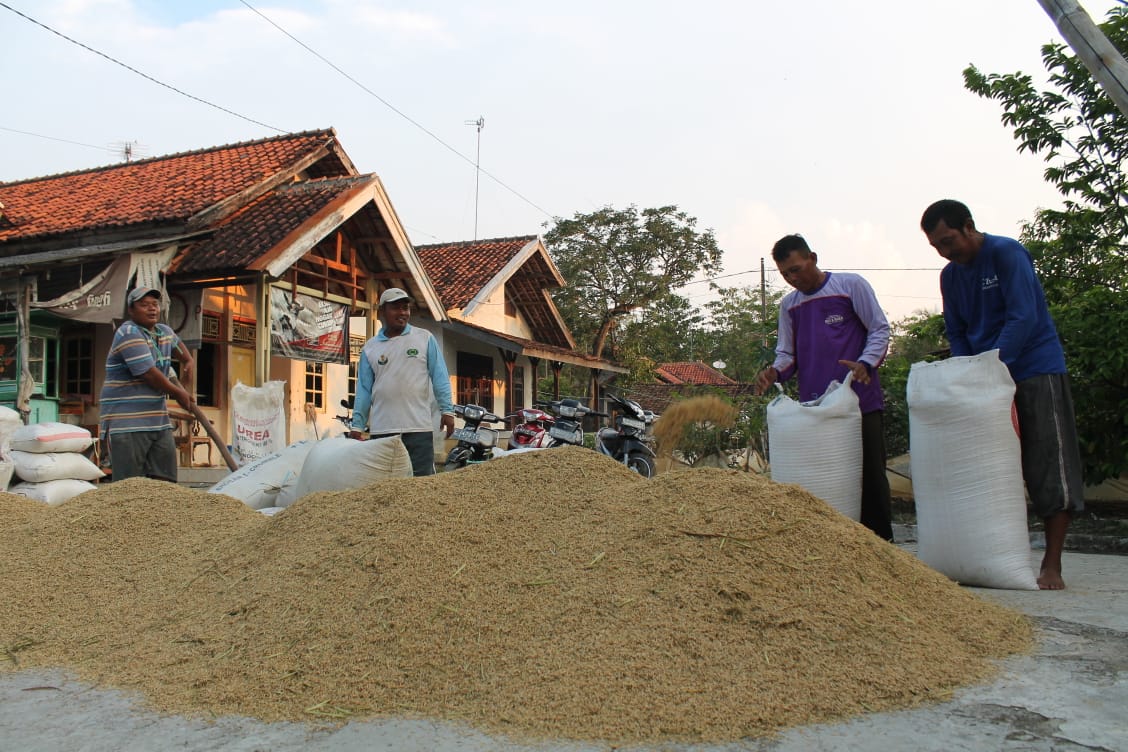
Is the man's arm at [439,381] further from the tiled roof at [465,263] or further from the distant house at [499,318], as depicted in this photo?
the tiled roof at [465,263]

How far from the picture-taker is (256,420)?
961cm

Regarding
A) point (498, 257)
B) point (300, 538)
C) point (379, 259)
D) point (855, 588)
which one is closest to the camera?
point (855, 588)

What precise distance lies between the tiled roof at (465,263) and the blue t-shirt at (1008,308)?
12.9 metres

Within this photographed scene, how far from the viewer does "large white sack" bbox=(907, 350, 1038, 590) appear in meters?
3.04

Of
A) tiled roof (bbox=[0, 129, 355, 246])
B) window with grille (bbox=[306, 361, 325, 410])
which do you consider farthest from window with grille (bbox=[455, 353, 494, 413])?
tiled roof (bbox=[0, 129, 355, 246])

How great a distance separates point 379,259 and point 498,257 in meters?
5.31

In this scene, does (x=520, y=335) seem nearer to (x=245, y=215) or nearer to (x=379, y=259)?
(x=379, y=259)

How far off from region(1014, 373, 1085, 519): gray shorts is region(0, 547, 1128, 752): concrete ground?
1.03 meters

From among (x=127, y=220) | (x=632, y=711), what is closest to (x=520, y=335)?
(x=127, y=220)

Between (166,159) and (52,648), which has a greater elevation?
(166,159)

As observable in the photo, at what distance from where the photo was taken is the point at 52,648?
260 centimetres

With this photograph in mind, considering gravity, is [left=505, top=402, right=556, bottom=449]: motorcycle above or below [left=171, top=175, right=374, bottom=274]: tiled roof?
below

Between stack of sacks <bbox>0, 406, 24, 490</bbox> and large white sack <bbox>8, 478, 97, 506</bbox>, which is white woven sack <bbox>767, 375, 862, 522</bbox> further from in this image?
stack of sacks <bbox>0, 406, 24, 490</bbox>

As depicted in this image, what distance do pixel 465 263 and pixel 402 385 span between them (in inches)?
538
